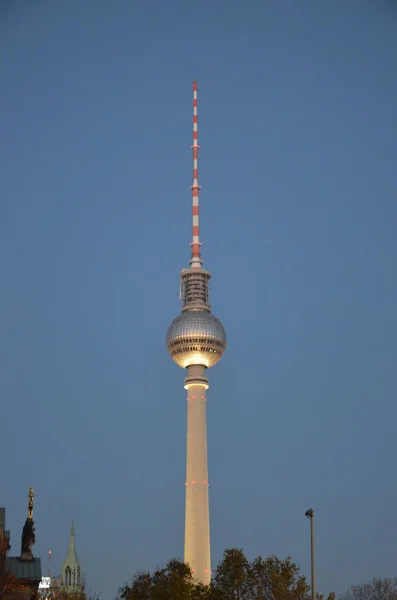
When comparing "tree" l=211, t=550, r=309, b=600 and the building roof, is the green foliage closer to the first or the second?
"tree" l=211, t=550, r=309, b=600

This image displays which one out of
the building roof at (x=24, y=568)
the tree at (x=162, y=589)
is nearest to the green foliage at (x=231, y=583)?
the tree at (x=162, y=589)

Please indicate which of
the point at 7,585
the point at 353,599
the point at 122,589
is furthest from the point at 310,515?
the point at 353,599

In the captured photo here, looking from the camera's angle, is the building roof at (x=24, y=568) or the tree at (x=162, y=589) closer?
the building roof at (x=24, y=568)

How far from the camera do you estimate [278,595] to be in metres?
120

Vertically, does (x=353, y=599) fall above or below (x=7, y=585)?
above

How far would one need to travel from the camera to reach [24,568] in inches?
3622

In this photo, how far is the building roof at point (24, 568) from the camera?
9106 centimetres

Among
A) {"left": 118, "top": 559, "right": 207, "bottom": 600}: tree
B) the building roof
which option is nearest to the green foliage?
{"left": 118, "top": 559, "right": 207, "bottom": 600}: tree

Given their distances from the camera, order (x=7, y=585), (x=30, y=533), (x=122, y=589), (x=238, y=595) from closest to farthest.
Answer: (x=7, y=585)
(x=30, y=533)
(x=238, y=595)
(x=122, y=589)

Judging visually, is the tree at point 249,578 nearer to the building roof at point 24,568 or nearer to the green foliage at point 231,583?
the green foliage at point 231,583

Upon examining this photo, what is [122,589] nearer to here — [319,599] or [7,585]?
[319,599]

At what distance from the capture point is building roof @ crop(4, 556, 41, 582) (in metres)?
91.1

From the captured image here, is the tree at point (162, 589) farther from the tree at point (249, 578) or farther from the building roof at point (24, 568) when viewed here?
the building roof at point (24, 568)

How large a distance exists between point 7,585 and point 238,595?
207 ft
